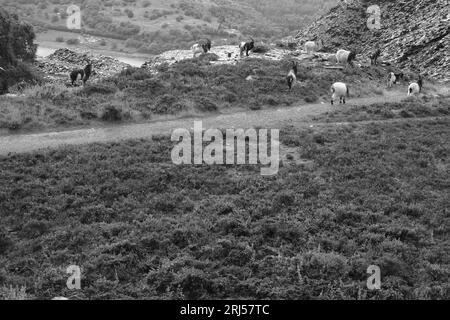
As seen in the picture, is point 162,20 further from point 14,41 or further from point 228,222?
point 228,222

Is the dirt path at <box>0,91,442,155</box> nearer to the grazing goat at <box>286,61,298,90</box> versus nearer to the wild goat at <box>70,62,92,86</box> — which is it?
the grazing goat at <box>286,61,298,90</box>

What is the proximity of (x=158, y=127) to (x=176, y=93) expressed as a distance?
422 cm

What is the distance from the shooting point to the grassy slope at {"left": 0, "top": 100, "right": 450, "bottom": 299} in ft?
40.6

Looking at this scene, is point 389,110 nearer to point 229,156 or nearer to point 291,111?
point 291,111

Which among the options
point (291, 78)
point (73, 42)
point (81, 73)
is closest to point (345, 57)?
point (291, 78)

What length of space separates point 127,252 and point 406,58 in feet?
106

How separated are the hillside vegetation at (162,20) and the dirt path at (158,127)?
68.8m

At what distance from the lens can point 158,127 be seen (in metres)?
22.8

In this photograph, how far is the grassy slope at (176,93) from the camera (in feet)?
74.6

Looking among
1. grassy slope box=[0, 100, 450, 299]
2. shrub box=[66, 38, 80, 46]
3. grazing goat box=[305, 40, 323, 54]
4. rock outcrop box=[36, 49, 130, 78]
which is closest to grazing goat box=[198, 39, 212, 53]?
rock outcrop box=[36, 49, 130, 78]

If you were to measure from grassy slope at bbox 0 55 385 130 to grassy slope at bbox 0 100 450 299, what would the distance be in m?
3.51

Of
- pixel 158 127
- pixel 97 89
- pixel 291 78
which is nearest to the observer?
pixel 158 127

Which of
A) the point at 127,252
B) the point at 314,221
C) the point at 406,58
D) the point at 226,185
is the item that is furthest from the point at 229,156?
the point at 406,58

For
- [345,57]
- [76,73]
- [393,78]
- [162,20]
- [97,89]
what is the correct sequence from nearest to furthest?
[97,89] < [76,73] < [393,78] < [345,57] < [162,20]
